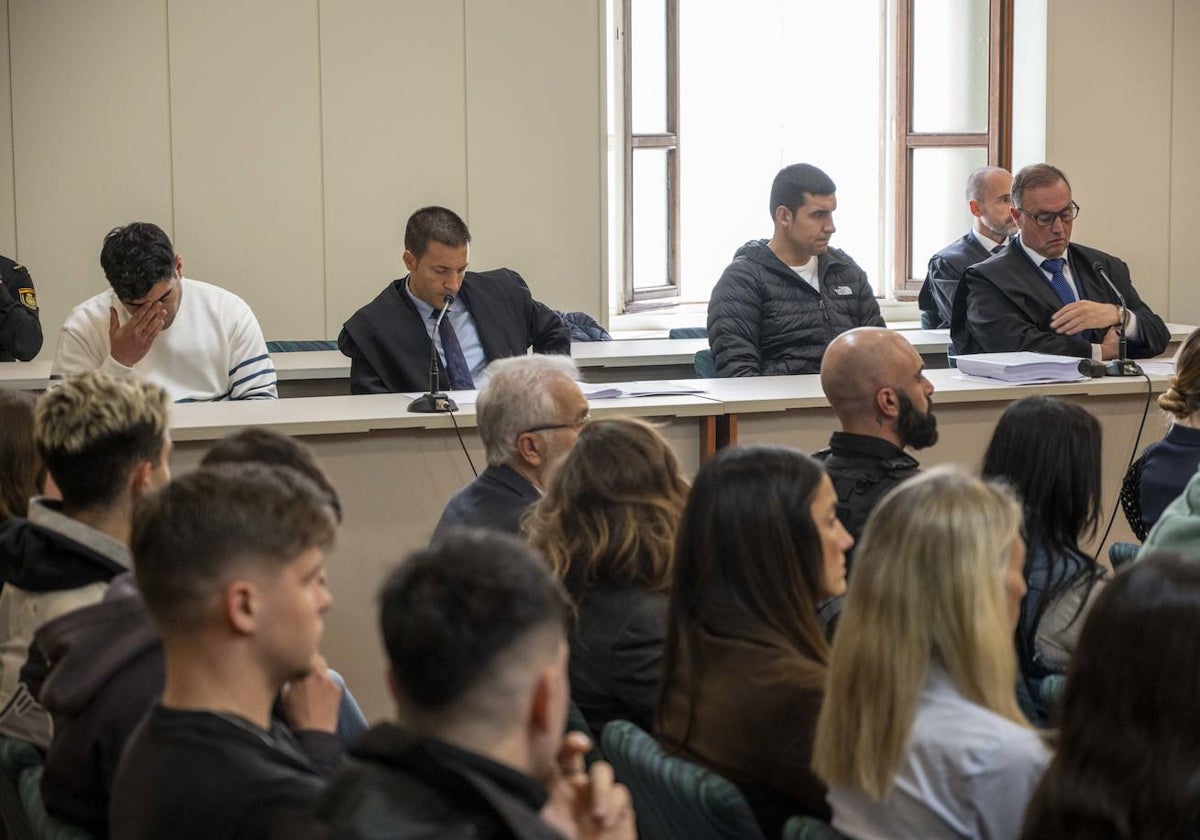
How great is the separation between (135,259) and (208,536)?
282 cm

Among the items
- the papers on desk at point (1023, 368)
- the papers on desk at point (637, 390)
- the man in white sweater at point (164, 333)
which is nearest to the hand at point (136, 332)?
the man in white sweater at point (164, 333)

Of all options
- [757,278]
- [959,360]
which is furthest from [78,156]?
[959,360]

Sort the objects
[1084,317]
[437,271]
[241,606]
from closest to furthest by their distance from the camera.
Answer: [241,606], [437,271], [1084,317]

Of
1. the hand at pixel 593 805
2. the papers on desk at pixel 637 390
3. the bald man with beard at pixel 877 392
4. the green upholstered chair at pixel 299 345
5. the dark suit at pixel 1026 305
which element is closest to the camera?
the hand at pixel 593 805

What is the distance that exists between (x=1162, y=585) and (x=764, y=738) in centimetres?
58

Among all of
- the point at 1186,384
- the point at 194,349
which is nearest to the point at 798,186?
the point at 194,349

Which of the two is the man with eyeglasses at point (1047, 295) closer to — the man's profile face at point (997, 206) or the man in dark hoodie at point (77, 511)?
the man's profile face at point (997, 206)

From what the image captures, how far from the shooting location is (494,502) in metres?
2.94

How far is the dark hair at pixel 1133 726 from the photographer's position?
4.25ft

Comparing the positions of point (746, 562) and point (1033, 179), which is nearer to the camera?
point (746, 562)

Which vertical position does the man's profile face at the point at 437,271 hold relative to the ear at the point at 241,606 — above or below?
above

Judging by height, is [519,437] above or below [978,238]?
below

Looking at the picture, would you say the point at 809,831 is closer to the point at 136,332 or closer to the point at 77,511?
the point at 77,511

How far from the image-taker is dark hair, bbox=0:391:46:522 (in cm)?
245
